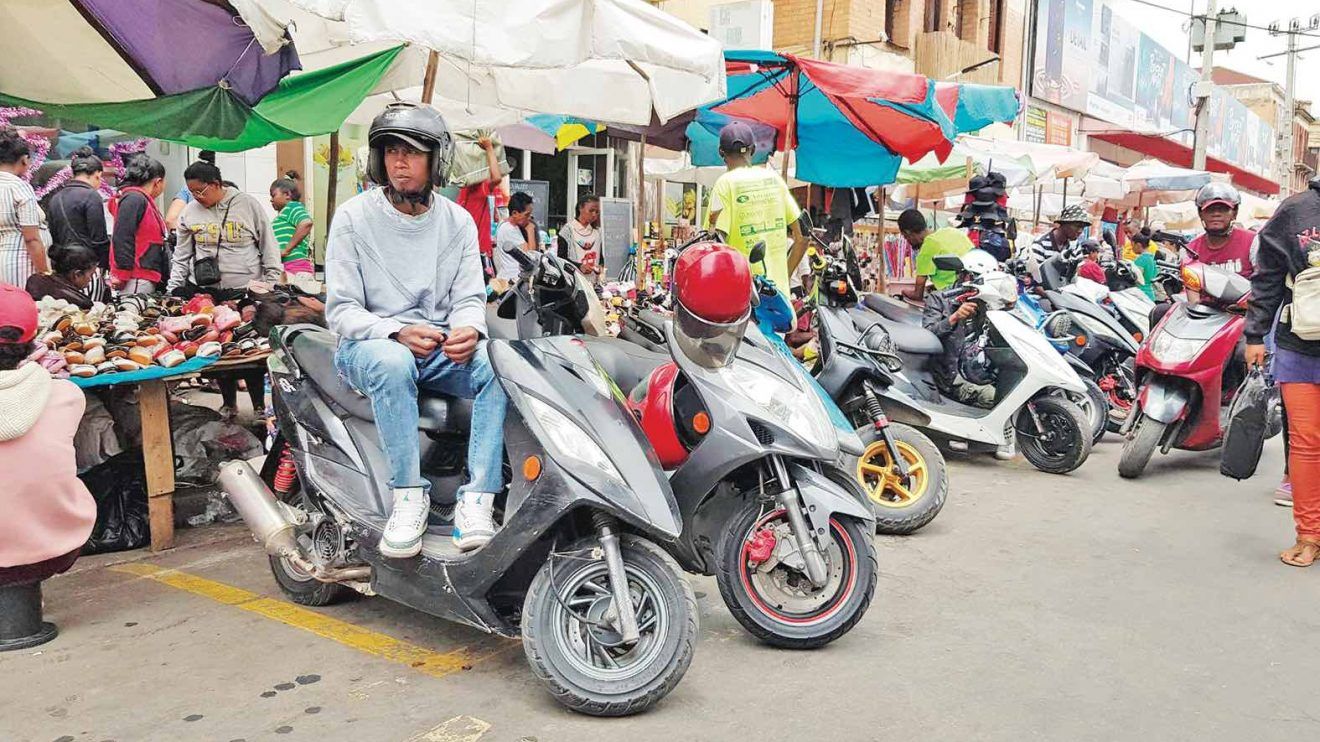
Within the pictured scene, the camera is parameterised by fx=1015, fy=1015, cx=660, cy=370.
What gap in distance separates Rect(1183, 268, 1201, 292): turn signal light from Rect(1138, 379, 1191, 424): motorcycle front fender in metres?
0.66

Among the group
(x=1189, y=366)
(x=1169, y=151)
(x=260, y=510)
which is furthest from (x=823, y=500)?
(x=1169, y=151)

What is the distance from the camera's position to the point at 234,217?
6.61 meters

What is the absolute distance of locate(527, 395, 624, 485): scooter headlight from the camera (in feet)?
10.2

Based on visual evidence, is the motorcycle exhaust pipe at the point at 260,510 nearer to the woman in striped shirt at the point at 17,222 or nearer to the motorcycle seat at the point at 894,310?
the woman in striped shirt at the point at 17,222

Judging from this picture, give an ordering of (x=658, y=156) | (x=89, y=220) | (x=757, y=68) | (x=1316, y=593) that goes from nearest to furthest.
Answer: (x=1316, y=593) < (x=89, y=220) < (x=757, y=68) < (x=658, y=156)

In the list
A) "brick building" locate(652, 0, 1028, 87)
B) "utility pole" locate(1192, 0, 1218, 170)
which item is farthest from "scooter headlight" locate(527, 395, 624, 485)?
"utility pole" locate(1192, 0, 1218, 170)

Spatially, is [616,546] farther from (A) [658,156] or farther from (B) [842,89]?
(A) [658,156]

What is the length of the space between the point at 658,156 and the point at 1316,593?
46.0ft

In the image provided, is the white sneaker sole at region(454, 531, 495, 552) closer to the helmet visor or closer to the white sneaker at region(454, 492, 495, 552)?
the white sneaker at region(454, 492, 495, 552)

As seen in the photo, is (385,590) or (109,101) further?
(109,101)

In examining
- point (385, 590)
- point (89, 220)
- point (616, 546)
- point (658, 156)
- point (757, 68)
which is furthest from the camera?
point (658, 156)

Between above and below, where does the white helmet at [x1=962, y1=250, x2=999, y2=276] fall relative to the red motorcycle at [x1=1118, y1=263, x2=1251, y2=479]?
above

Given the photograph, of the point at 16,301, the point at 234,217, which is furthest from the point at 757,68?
the point at 16,301

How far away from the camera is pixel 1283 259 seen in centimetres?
508
